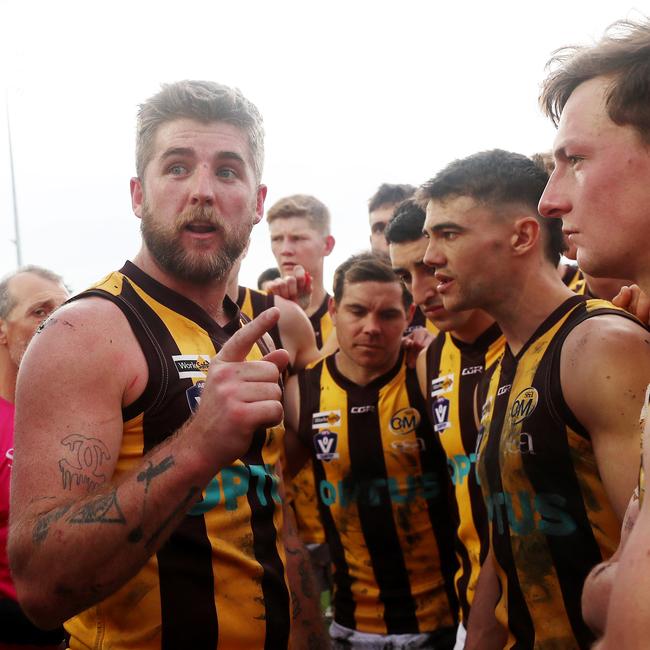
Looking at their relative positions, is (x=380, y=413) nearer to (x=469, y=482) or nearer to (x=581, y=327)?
(x=469, y=482)

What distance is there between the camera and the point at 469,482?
3.61 meters

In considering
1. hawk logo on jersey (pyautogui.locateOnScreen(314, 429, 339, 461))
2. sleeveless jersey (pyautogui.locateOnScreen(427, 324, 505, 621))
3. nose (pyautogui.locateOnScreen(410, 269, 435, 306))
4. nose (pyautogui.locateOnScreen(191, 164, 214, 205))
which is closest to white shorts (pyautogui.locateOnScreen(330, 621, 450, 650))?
sleeveless jersey (pyautogui.locateOnScreen(427, 324, 505, 621))

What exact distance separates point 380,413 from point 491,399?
144 cm

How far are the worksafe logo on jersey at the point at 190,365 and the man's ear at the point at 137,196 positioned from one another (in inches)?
22.8

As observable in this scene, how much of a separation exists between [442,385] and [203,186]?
6.57 feet

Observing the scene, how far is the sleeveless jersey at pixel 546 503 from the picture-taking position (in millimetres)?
2299

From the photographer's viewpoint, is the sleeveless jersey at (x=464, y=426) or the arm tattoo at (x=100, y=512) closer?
the arm tattoo at (x=100, y=512)

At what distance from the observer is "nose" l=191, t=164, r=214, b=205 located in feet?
7.77

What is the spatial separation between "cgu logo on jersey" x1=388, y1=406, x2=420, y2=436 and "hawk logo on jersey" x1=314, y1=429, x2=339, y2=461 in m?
0.34

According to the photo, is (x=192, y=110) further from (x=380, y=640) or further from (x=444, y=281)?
(x=380, y=640)

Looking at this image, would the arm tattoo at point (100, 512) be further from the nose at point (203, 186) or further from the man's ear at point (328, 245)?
the man's ear at point (328, 245)

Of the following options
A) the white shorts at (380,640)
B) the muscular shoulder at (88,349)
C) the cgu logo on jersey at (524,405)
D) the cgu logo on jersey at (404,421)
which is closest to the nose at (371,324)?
the cgu logo on jersey at (404,421)

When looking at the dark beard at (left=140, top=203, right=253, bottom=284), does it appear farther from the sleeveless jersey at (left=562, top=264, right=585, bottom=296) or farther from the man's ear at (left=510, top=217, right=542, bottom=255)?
the sleeveless jersey at (left=562, top=264, right=585, bottom=296)

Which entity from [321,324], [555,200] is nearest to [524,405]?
[555,200]
